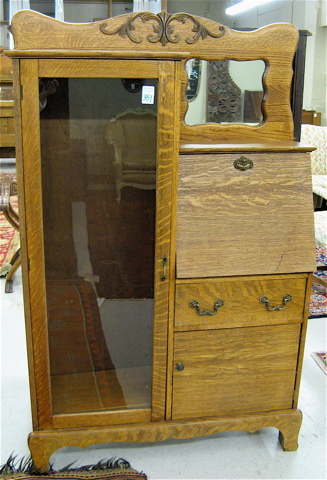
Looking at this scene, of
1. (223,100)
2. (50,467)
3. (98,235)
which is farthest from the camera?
(223,100)

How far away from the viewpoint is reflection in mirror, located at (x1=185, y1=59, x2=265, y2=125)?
2.30 metres

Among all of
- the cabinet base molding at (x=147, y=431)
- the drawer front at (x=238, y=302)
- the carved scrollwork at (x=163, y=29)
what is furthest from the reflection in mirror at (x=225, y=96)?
the cabinet base molding at (x=147, y=431)

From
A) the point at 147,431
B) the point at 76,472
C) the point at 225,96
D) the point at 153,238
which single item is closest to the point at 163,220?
the point at 153,238

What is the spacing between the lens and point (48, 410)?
5.65 ft

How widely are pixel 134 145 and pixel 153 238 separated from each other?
305 mm

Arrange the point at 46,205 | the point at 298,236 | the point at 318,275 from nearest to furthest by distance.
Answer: the point at 46,205 → the point at 298,236 → the point at 318,275

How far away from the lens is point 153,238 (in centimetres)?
162

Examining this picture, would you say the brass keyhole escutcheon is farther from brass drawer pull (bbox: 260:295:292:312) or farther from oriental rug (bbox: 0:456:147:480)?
oriental rug (bbox: 0:456:147:480)

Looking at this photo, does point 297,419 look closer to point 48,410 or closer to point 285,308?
point 285,308

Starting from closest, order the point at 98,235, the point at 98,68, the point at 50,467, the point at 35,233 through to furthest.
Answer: the point at 98,68 → the point at 35,233 → the point at 98,235 → the point at 50,467

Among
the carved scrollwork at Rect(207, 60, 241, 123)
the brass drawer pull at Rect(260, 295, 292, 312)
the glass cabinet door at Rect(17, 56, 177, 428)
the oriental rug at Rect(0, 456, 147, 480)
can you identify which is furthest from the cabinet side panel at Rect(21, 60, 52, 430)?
the carved scrollwork at Rect(207, 60, 241, 123)

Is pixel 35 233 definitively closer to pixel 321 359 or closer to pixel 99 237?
pixel 99 237

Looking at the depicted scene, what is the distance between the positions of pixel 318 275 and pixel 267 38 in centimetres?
216

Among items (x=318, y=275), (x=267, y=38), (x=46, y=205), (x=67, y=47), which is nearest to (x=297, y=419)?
(x=46, y=205)
